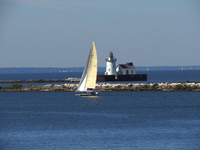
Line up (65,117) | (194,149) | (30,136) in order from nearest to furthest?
(194,149), (30,136), (65,117)

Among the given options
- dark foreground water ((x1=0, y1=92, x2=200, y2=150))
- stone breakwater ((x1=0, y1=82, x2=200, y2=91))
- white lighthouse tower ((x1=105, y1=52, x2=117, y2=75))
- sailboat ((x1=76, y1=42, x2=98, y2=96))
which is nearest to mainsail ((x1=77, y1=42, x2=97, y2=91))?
sailboat ((x1=76, y1=42, x2=98, y2=96))

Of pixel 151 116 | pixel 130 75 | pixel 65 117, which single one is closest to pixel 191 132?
pixel 151 116

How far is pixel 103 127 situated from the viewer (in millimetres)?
33250

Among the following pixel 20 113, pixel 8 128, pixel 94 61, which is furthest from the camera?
pixel 94 61

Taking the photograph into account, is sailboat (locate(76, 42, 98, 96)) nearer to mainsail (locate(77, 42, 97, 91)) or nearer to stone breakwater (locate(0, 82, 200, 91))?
mainsail (locate(77, 42, 97, 91))

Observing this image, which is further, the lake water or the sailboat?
the sailboat

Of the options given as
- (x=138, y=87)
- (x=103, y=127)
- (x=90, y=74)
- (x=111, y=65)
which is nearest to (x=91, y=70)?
(x=90, y=74)

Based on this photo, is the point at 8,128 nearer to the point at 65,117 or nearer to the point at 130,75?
the point at 65,117

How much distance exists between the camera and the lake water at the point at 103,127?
26.3 m

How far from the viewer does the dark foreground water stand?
2630 centimetres

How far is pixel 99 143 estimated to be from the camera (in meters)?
26.6

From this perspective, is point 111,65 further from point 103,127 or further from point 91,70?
point 103,127

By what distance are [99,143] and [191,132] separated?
25.1 ft

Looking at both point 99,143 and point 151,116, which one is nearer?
point 99,143
